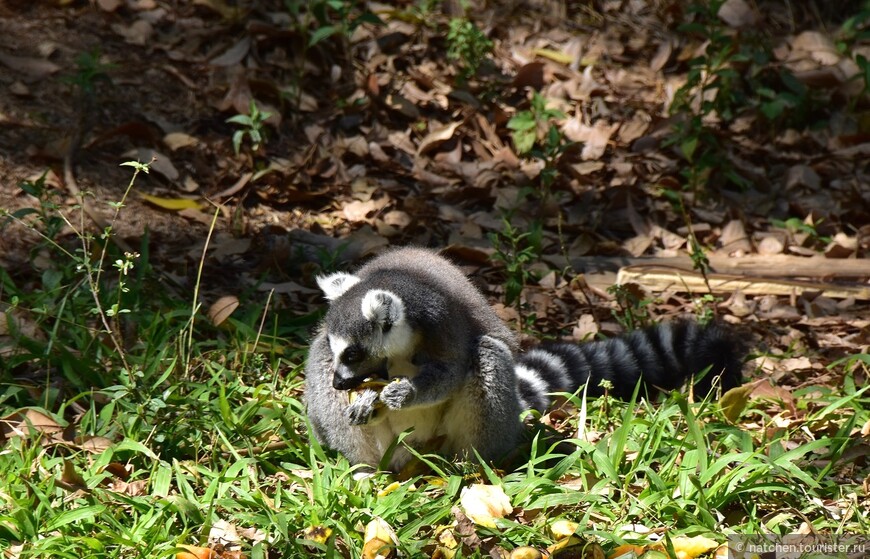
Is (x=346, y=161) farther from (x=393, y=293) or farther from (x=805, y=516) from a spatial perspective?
(x=805, y=516)

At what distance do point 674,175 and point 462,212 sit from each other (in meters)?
1.89

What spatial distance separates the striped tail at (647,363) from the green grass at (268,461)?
150 millimetres

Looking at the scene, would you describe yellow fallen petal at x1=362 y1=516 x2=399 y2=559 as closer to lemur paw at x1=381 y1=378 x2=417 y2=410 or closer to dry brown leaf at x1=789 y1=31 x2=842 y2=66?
lemur paw at x1=381 y1=378 x2=417 y2=410

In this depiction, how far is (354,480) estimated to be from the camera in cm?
435

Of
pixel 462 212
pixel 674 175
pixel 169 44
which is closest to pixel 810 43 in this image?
pixel 674 175

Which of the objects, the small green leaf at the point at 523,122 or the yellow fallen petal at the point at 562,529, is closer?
the yellow fallen petal at the point at 562,529

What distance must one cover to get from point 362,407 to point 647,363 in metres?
1.66

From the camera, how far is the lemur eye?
168 inches

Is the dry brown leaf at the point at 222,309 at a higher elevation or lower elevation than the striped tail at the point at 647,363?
lower

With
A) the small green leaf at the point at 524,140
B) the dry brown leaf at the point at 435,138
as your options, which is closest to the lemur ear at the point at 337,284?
the dry brown leaf at the point at 435,138

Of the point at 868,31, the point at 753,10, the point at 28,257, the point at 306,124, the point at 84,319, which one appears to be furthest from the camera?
the point at 753,10

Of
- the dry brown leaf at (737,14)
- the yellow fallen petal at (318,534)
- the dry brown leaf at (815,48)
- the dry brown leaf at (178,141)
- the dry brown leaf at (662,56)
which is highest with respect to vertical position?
the dry brown leaf at (737,14)

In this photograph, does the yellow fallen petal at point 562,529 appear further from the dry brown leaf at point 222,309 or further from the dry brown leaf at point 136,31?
the dry brown leaf at point 136,31

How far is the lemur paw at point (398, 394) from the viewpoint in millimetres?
4234
